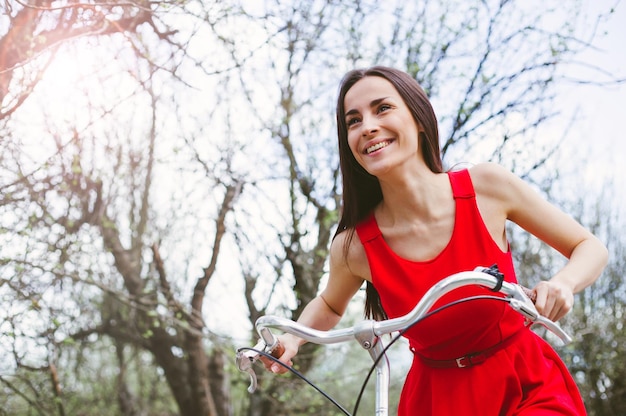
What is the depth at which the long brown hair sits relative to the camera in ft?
7.85

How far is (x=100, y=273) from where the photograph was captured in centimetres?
695

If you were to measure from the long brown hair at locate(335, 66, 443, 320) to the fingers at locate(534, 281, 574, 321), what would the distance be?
75 centimetres

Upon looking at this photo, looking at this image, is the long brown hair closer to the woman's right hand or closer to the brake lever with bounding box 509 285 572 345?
the woman's right hand

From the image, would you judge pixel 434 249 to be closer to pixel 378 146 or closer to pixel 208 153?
pixel 378 146

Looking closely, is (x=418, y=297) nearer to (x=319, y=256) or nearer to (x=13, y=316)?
(x=13, y=316)

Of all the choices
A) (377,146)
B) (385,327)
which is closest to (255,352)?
(385,327)

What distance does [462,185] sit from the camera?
231 cm

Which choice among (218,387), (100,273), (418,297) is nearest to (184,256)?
(100,273)

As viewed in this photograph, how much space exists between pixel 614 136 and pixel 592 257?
24.0ft

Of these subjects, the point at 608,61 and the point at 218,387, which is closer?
the point at 608,61

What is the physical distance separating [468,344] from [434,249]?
305 millimetres

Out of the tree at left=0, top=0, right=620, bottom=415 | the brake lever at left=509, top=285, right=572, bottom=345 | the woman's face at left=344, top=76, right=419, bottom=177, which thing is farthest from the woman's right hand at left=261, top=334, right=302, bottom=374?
the tree at left=0, top=0, right=620, bottom=415

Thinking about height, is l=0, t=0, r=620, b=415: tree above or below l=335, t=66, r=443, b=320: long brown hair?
above

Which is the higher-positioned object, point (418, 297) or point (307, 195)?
point (307, 195)
